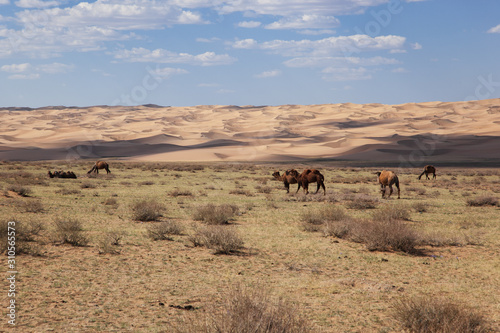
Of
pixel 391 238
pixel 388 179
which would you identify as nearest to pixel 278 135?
pixel 388 179

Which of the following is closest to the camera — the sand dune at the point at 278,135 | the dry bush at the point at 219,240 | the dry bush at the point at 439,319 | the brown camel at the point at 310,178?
the dry bush at the point at 439,319

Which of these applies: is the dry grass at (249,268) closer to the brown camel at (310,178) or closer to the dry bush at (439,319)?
the dry bush at (439,319)

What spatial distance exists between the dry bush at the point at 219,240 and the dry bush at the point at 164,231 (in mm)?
954

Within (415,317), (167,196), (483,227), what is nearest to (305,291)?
(415,317)

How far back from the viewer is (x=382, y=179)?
21234 mm

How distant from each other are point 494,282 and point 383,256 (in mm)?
2466

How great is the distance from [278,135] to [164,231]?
296ft

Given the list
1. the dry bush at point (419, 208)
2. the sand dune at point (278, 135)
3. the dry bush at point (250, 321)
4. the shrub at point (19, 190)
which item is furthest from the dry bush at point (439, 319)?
the sand dune at point (278, 135)

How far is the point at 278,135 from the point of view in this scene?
101m

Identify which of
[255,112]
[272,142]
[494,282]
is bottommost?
[494,282]

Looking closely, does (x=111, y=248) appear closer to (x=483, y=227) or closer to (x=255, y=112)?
(x=483, y=227)

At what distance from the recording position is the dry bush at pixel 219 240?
10.2 m

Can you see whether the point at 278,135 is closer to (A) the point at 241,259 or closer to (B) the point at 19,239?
(A) the point at 241,259

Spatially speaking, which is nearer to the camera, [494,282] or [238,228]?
[494,282]
